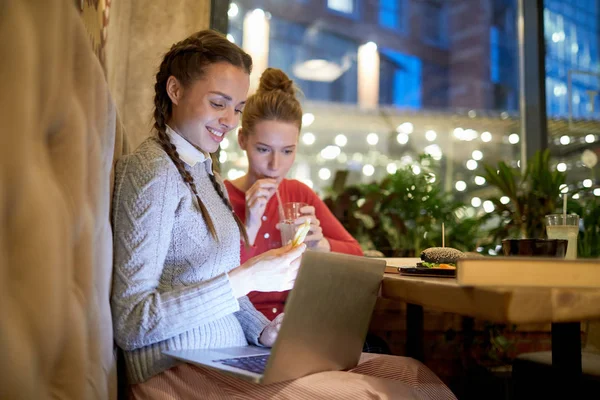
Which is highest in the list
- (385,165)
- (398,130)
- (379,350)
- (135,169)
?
(398,130)

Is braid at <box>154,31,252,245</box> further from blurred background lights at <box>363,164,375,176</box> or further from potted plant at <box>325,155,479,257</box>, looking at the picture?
blurred background lights at <box>363,164,375,176</box>

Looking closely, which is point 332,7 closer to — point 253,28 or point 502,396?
point 253,28

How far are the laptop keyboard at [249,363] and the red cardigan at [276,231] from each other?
98 centimetres

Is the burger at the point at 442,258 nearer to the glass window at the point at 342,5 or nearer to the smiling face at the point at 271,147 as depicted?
the smiling face at the point at 271,147

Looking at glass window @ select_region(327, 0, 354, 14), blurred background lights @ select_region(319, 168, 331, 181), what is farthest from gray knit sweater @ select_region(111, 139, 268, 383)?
glass window @ select_region(327, 0, 354, 14)

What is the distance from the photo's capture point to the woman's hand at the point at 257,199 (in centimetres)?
218

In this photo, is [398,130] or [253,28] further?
[398,130]

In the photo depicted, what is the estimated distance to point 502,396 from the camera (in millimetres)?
2588

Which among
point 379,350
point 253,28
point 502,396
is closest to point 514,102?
point 253,28

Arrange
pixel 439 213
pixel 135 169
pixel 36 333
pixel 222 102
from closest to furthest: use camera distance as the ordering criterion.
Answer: pixel 36 333
pixel 135 169
pixel 222 102
pixel 439 213

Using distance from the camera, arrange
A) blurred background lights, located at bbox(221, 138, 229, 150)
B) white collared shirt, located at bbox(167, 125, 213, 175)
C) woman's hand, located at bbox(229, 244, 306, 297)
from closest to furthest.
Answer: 1. woman's hand, located at bbox(229, 244, 306, 297)
2. white collared shirt, located at bbox(167, 125, 213, 175)
3. blurred background lights, located at bbox(221, 138, 229, 150)

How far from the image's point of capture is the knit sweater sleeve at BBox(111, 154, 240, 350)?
4.02 feet

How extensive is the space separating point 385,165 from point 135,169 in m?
3.31

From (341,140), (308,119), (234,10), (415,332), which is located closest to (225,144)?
(234,10)
